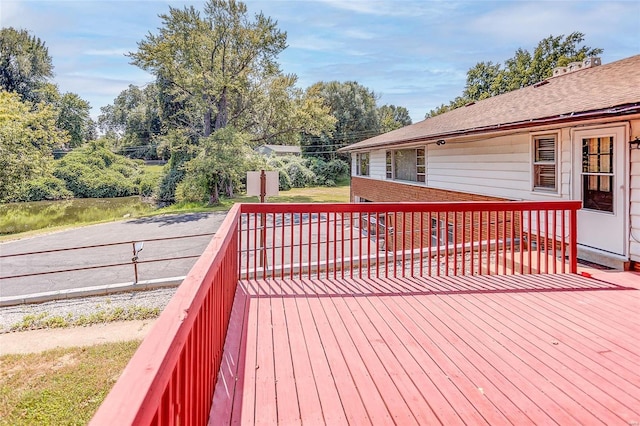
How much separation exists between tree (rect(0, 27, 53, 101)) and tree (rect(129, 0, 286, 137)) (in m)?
26.5

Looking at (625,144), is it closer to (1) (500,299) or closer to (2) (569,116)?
(2) (569,116)

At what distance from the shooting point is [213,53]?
79.5 feet

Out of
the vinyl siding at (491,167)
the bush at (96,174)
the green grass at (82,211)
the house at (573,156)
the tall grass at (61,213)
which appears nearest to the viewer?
the house at (573,156)

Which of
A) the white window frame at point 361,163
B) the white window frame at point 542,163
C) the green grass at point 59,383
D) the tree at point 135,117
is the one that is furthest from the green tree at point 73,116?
the white window frame at point 542,163

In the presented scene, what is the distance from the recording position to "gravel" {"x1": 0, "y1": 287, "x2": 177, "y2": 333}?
21.9 ft

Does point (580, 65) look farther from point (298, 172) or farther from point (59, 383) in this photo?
point (298, 172)

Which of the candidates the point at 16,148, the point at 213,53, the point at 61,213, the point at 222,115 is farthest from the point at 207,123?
the point at 61,213

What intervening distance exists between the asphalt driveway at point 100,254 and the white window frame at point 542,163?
8.07 meters

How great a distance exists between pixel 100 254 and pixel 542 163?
12.2 metres

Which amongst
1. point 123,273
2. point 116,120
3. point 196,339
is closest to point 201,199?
point 123,273

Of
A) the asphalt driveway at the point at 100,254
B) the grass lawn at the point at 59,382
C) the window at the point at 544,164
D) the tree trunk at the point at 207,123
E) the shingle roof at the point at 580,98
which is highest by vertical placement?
the tree trunk at the point at 207,123

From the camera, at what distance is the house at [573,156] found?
532cm

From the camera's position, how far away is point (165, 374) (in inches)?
37.7

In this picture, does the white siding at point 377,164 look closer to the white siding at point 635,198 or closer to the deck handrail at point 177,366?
the white siding at point 635,198
